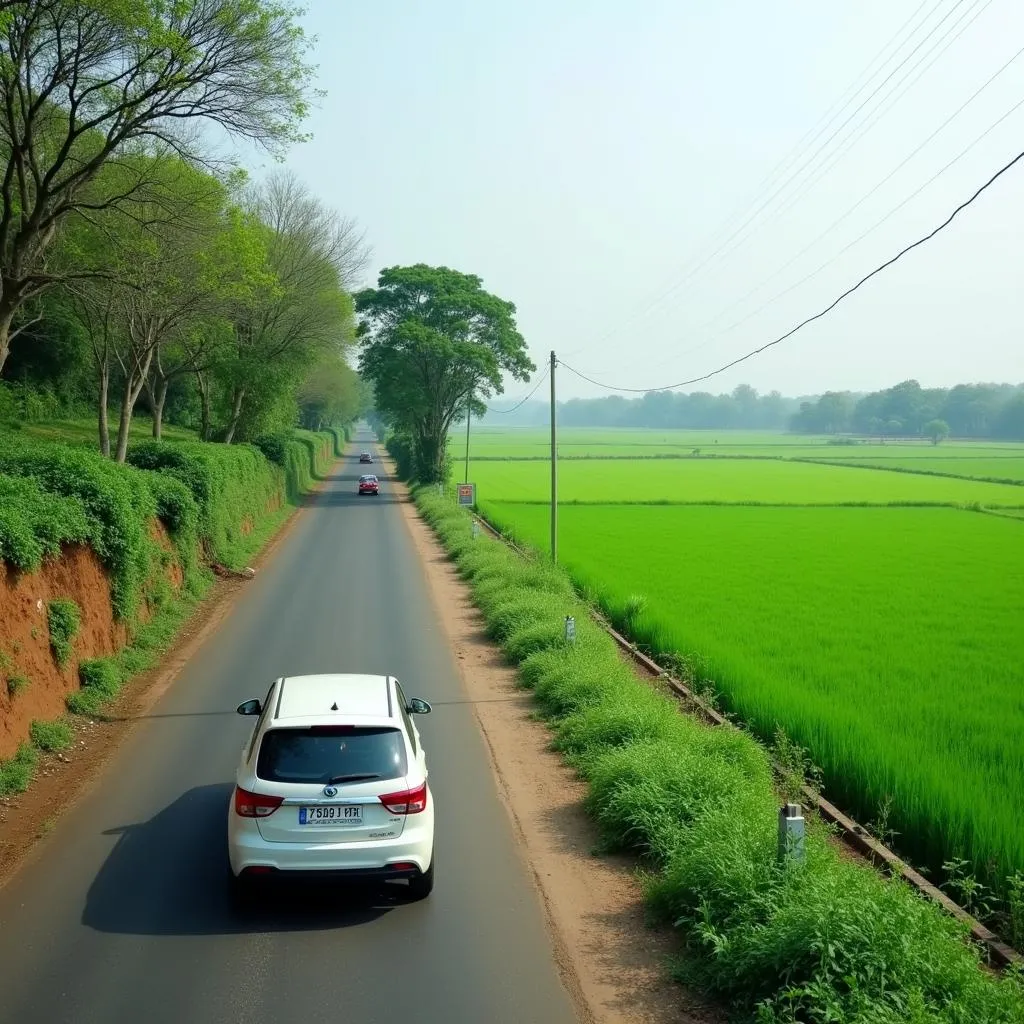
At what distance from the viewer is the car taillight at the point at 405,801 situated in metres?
7.54

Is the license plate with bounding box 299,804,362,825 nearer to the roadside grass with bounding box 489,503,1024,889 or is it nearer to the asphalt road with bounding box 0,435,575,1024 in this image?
the asphalt road with bounding box 0,435,575,1024

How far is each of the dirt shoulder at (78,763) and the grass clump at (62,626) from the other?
0.87 meters

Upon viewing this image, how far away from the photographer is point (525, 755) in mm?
12070

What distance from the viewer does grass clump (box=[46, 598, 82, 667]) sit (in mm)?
12945

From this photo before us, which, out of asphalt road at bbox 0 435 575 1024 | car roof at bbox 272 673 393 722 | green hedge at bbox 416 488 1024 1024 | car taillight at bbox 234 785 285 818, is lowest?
asphalt road at bbox 0 435 575 1024

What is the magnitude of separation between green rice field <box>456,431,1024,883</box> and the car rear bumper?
487cm

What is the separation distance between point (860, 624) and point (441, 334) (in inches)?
1544

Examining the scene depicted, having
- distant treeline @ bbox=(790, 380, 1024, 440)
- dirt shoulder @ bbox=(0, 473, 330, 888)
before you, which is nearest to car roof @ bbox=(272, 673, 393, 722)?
dirt shoulder @ bbox=(0, 473, 330, 888)

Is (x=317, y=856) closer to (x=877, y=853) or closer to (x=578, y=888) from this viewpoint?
(x=578, y=888)

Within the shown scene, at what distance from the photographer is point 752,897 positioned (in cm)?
714

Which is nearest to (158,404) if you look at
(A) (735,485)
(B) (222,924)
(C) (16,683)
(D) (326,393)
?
(C) (16,683)

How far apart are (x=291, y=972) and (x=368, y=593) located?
16.9 metres

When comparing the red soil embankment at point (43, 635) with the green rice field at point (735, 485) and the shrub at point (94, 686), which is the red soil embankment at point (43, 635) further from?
the green rice field at point (735, 485)

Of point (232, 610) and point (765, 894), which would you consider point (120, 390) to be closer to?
point (232, 610)
